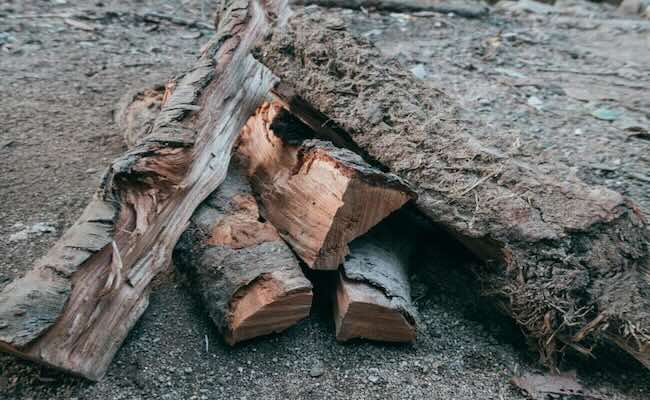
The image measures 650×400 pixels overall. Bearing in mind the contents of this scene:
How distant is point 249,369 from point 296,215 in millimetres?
544

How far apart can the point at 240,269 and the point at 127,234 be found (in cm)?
38

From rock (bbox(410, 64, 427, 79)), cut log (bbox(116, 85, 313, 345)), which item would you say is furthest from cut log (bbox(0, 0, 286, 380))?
rock (bbox(410, 64, 427, 79))

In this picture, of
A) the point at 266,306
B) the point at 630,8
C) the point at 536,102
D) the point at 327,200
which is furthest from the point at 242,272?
the point at 630,8

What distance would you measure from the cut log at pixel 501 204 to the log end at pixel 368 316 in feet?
1.18

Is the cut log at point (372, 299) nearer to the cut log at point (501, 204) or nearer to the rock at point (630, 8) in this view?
the cut log at point (501, 204)

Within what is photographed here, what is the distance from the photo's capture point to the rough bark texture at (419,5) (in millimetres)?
5938

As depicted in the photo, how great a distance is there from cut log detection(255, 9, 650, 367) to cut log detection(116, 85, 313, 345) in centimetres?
51

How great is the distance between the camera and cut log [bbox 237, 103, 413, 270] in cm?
202

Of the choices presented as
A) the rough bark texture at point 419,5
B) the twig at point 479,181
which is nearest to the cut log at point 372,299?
the twig at point 479,181

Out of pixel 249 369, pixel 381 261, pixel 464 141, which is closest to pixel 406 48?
pixel 464 141

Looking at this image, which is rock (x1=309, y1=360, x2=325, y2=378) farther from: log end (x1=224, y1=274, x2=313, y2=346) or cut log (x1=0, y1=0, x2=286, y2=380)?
cut log (x1=0, y1=0, x2=286, y2=380)

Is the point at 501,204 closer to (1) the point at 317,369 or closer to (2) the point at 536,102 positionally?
(1) the point at 317,369

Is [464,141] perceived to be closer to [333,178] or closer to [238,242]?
[333,178]

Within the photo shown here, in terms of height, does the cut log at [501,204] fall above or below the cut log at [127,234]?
above
